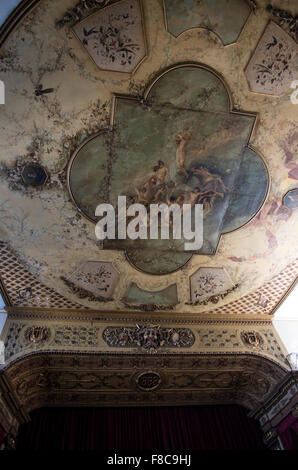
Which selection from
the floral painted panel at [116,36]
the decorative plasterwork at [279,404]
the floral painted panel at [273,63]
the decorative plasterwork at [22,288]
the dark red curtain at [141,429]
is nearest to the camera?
the floral painted panel at [116,36]

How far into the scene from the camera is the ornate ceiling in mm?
6184

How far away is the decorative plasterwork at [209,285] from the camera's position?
979cm

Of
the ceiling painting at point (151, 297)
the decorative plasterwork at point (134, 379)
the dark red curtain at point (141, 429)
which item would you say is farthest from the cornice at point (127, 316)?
the dark red curtain at point (141, 429)

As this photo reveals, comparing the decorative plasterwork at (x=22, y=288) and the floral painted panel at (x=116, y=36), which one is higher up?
the floral painted panel at (x=116, y=36)

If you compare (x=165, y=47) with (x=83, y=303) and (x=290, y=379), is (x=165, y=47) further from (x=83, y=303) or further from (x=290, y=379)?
(x=290, y=379)

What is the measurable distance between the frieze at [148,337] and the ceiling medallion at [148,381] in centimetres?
94

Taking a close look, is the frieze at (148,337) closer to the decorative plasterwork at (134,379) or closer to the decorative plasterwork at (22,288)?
the decorative plasterwork at (134,379)

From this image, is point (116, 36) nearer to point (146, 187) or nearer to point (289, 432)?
point (146, 187)

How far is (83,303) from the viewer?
31.0 ft

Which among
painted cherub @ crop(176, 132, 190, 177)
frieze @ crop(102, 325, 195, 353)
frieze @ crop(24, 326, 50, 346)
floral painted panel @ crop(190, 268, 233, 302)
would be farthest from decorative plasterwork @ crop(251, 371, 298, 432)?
frieze @ crop(24, 326, 50, 346)

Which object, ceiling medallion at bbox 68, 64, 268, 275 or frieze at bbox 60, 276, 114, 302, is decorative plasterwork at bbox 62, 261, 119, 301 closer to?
frieze at bbox 60, 276, 114, 302

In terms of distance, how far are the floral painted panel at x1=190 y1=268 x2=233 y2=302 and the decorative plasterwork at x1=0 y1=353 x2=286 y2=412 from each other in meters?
1.81

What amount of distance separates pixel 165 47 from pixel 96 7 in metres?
1.44
